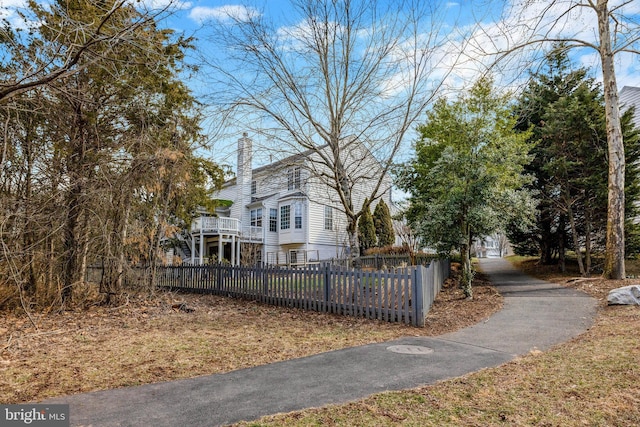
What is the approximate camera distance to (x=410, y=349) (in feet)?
19.2

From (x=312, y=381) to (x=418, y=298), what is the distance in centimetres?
399

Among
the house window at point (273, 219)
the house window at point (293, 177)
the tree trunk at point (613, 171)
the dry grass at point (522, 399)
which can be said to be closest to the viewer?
the dry grass at point (522, 399)

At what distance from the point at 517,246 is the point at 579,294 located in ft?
36.3

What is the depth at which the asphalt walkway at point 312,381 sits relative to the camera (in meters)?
3.53

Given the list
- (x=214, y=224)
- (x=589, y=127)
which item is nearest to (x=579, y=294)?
(x=589, y=127)

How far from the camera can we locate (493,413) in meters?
3.34

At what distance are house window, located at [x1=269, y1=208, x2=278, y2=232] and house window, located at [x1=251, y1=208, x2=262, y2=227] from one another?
1083 mm

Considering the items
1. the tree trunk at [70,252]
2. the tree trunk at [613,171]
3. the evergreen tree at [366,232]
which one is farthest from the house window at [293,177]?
the evergreen tree at [366,232]

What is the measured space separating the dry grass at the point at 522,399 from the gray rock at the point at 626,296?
4106 millimetres

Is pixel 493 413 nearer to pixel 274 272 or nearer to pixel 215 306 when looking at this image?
pixel 274 272

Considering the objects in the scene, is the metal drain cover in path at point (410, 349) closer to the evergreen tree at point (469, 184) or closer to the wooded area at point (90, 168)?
the evergreen tree at point (469, 184)

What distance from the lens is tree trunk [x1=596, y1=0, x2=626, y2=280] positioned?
457 inches

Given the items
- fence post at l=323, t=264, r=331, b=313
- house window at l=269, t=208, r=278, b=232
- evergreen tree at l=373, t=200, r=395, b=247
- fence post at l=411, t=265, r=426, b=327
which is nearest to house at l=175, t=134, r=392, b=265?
house window at l=269, t=208, r=278, b=232

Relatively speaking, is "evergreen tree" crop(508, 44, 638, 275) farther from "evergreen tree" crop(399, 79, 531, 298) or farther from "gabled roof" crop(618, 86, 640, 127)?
"gabled roof" crop(618, 86, 640, 127)
